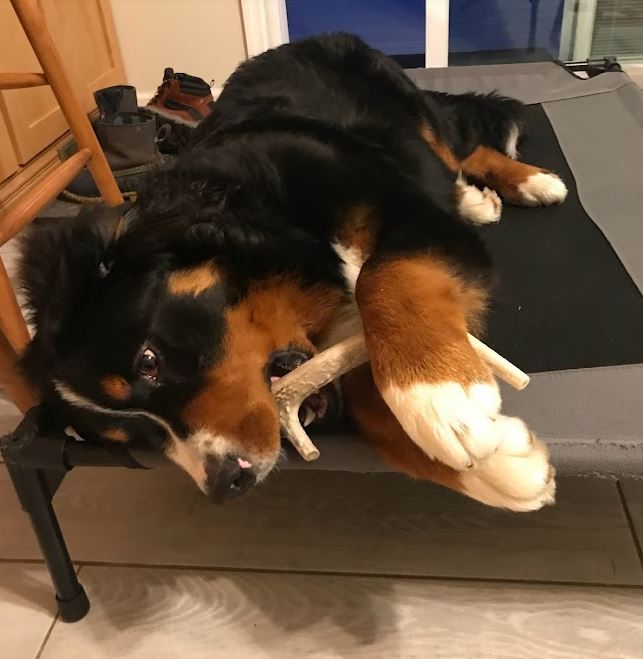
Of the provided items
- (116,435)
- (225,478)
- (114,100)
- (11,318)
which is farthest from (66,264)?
(114,100)

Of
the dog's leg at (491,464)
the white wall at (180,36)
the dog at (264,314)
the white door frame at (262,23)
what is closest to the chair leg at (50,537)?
the dog at (264,314)

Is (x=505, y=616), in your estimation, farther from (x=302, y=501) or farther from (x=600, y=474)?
(x=302, y=501)

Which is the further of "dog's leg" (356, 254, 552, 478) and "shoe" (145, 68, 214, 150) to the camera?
"shoe" (145, 68, 214, 150)

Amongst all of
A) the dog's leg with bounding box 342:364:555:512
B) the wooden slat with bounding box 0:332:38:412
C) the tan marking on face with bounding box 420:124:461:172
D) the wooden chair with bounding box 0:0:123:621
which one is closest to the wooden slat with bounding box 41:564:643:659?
the wooden chair with bounding box 0:0:123:621

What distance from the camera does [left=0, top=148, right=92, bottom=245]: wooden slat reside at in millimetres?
2006

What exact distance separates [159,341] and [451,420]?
0.50m

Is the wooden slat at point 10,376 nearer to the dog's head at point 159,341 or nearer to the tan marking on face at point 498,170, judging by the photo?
the dog's head at point 159,341

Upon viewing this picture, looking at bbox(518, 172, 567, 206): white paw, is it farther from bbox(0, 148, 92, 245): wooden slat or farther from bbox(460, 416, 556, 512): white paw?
bbox(0, 148, 92, 245): wooden slat

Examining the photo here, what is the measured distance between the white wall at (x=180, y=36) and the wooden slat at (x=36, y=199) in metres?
1.99

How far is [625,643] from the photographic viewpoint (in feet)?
4.51

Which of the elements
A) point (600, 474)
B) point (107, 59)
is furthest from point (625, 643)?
point (107, 59)

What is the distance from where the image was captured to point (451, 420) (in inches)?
42.9

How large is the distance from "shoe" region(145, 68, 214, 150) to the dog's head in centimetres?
233

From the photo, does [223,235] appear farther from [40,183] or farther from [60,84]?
[60,84]
